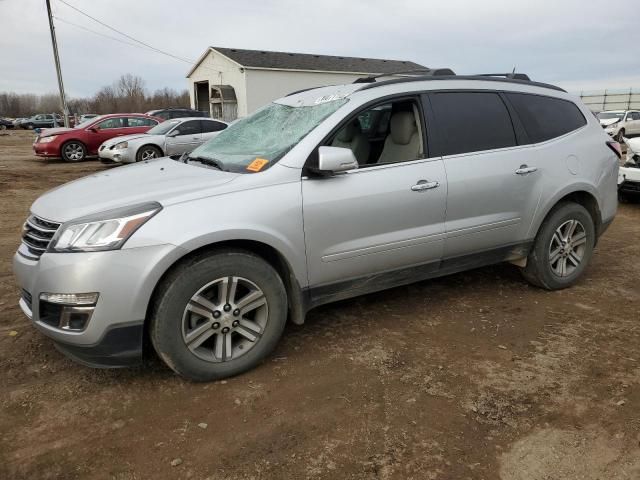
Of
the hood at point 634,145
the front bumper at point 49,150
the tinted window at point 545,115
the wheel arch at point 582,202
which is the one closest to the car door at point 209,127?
the front bumper at point 49,150

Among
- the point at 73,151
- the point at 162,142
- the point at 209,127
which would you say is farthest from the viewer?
the point at 73,151

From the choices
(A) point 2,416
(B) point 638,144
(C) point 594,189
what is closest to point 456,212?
(C) point 594,189

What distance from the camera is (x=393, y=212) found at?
3.30 meters

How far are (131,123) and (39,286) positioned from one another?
14.8 meters

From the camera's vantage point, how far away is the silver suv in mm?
2604

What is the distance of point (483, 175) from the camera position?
3.67 metres

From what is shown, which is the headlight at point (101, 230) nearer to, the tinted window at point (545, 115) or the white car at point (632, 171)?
the tinted window at point (545, 115)

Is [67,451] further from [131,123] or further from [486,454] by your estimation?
[131,123]

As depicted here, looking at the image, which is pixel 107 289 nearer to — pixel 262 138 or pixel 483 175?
pixel 262 138

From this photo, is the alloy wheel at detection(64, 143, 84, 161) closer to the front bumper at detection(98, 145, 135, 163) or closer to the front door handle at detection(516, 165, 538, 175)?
the front bumper at detection(98, 145, 135, 163)

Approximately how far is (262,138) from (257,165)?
0.50m

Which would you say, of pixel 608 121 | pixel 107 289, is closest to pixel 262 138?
pixel 107 289

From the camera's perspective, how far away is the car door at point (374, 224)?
308cm

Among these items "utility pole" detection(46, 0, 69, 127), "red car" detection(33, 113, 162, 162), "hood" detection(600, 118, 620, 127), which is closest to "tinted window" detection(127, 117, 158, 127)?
"red car" detection(33, 113, 162, 162)
